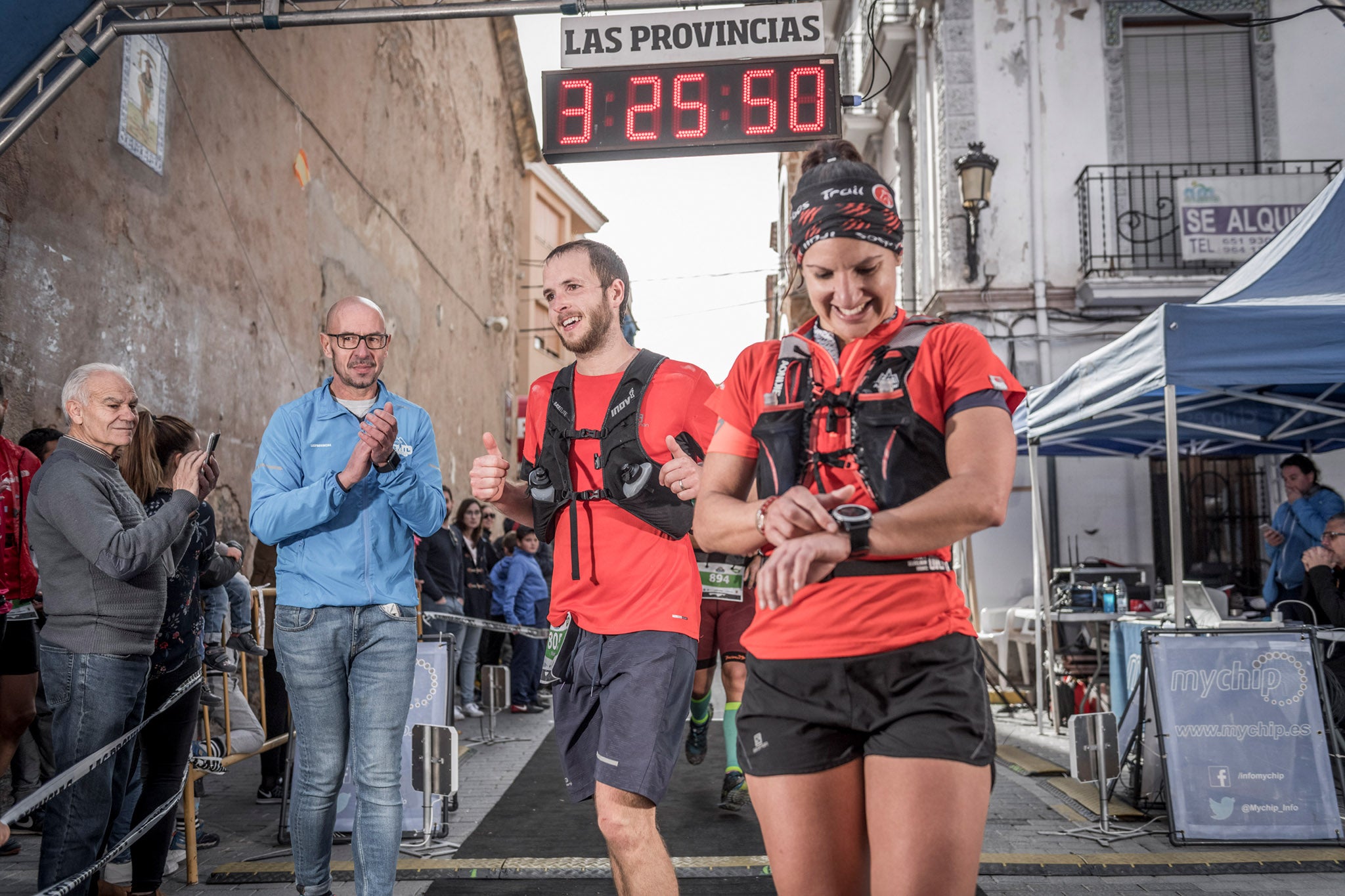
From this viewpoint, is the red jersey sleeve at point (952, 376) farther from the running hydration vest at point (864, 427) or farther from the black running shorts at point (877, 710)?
the black running shorts at point (877, 710)

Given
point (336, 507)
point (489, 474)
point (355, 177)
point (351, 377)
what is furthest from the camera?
point (355, 177)

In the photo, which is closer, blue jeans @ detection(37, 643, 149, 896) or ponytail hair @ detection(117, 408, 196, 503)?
blue jeans @ detection(37, 643, 149, 896)

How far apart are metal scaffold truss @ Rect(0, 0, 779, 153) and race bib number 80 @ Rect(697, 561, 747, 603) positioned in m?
3.42

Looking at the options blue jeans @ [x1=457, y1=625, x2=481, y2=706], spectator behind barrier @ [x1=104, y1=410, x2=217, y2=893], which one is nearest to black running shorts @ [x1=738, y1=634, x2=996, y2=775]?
spectator behind barrier @ [x1=104, y1=410, x2=217, y2=893]

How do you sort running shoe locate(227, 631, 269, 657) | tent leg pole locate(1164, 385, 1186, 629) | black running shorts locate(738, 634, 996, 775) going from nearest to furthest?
black running shorts locate(738, 634, 996, 775)
running shoe locate(227, 631, 269, 657)
tent leg pole locate(1164, 385, 1186, 629)

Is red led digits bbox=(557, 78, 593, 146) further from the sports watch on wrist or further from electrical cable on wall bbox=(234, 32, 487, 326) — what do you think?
the sports watch on wrist

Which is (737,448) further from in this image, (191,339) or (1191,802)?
(191,339)

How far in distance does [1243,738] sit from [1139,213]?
362 inches

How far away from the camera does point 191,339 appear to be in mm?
9180

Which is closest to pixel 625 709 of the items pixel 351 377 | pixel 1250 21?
pixel 351 377

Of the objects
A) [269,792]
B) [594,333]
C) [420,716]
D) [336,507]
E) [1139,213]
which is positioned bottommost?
[269,792]

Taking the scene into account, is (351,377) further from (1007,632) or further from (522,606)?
(1007,632)

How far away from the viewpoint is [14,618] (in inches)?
217

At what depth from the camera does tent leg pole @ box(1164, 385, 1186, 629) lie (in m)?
5.98
